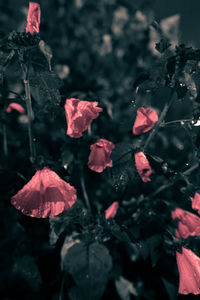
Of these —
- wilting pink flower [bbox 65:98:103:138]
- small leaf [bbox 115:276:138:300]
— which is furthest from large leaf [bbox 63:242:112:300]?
wilting pink flower [bbox 65:98:103:138]

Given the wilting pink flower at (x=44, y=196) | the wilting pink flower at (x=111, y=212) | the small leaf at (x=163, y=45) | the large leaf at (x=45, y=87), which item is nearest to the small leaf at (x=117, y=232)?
the wilting pink flower at (x=111, y=212)

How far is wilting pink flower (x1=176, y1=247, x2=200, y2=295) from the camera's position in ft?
2.83

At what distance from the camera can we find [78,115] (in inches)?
30.4

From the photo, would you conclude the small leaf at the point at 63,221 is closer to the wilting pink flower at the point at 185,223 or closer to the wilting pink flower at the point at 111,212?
the wilting pink flower at the point at 111,212

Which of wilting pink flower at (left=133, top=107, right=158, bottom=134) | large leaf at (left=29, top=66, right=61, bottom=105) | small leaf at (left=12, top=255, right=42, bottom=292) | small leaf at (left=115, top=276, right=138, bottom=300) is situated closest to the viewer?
large leaf at (left=29, top=66, right=61, bottom=105)

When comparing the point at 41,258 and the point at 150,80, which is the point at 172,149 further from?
the point at 41,258

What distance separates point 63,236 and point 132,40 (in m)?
1.78

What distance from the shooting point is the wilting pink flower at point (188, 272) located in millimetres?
863

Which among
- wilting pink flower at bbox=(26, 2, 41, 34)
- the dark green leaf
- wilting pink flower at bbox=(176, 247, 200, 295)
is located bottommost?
the dark green leaf

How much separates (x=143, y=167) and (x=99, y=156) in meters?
0.14

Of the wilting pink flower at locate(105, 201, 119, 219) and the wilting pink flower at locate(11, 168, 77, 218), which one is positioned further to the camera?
the wilting pink flower at locate(105, 201, 119, 219)

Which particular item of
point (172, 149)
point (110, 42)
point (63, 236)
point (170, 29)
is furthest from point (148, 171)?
point (110, 42)

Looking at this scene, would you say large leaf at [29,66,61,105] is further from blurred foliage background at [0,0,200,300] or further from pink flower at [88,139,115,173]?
pink flower at [88,139,115,173]

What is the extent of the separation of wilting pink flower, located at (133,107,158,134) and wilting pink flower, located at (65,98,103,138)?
0.14 meters
